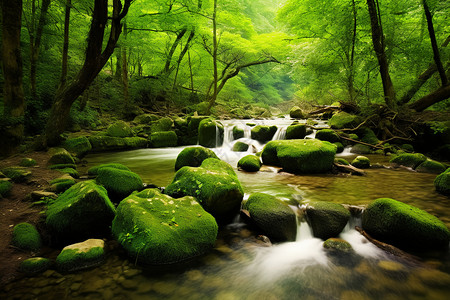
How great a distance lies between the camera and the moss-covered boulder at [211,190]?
3.42 metres

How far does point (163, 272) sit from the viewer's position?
2377 mm

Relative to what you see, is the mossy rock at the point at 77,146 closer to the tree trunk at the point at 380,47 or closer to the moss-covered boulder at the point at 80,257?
the moss-covered boulder at the point at 80,257

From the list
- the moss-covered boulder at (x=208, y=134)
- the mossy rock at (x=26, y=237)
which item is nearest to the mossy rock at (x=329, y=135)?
the moss-covered boulder at (x=208, y=134)

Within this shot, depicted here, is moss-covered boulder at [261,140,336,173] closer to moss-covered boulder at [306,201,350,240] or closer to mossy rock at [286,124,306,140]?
moss-covered boulder at [306,201,350,240]

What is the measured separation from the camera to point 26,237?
8.39 feet

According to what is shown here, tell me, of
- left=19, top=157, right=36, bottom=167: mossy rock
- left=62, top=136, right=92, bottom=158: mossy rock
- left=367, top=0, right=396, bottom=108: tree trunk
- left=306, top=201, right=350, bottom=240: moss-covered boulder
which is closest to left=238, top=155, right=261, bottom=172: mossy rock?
left=306, top=201, right=350, bottom=240: moss-covered boulder

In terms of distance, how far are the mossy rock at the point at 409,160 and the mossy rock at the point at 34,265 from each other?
8.53 metres

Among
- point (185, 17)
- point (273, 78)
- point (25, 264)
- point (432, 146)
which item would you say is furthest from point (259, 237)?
point (273, 78)

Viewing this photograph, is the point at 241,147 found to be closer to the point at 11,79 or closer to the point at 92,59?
the point at 92,59

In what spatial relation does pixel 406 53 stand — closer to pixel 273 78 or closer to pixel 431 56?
pixel 431 56

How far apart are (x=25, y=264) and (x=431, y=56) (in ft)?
41.0

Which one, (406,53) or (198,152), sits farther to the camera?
(406,53)

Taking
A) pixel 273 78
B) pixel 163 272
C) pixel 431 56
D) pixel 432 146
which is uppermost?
pixel 273 78

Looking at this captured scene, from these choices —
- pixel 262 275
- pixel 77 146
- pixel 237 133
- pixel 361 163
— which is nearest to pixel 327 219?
pixel 262 275
